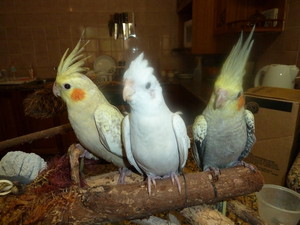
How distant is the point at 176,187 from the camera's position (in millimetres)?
777

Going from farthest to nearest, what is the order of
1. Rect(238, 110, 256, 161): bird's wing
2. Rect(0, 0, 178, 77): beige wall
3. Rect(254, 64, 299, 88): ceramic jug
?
Rect(0, 0, 178, 77): beige wall, Rect(254, 64, 299, 88): ceramic jug, Rect(238, 110, 256, 161): bird's wing

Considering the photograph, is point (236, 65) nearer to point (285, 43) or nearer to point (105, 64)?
point (285, 43)

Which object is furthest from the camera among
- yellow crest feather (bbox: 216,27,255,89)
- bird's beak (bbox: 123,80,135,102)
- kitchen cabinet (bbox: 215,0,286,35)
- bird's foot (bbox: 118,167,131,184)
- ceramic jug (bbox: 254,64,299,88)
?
kitchen cabinet (bbox: 215,0,286,35)

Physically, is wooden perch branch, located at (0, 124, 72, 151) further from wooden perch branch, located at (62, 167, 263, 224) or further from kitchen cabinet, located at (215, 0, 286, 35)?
kitchen cabinet, located at (215, 0, 286, 35)

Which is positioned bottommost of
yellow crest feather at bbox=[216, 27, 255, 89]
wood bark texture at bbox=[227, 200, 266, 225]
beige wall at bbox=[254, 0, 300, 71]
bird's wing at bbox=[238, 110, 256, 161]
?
wood bark texture at bbox=[227, 200, 266, 225]

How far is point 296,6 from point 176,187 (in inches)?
69.6

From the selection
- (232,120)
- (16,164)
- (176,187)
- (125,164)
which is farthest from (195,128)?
(16,164)

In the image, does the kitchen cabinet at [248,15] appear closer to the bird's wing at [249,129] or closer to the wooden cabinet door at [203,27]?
the wooden cabinet door at [203,27]

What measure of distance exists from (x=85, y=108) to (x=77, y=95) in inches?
2.6

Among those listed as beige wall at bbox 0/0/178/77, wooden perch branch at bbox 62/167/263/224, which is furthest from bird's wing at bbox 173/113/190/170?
beige wall at bbox 0/0/178/77

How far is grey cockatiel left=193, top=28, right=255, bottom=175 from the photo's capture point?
778 millimetres

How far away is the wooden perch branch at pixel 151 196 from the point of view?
2.36 feet

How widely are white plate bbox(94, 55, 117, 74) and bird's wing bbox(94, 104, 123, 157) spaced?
2065 mm

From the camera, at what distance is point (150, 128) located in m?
0.75
